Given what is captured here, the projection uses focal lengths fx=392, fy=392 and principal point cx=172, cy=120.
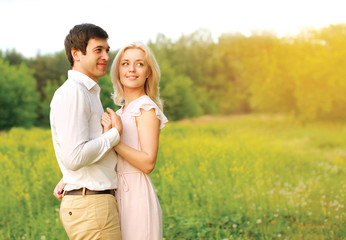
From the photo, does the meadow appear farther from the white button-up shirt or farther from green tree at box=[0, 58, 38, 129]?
green tree at box=[0, 58, 38, 129]

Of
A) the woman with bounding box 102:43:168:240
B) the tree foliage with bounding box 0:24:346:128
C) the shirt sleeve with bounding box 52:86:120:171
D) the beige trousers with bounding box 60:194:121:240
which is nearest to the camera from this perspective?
the shirt sleeve with bounding box 52:86:120:171

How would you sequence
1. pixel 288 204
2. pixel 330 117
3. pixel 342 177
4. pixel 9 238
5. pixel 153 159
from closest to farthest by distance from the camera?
1. pixel 153 159
2. pixel 9 238
3. pixel 288 204
4. pixel 342 177
5. pixel 330 117

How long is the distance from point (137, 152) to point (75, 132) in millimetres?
514

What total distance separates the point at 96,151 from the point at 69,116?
26cm

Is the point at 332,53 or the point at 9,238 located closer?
the point at 9,238

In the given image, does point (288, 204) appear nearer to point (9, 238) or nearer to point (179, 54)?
point (9, 238)

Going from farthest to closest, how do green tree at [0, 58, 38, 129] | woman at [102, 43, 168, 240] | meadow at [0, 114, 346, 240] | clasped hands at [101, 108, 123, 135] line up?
green tree at [0, 58, 38, 129] < meadow at [0, 114, 346, 240] < woman at [102, 43, 168, 240] < clasped hands at [101, 108, 123, 135]

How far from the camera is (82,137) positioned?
7.64 ft

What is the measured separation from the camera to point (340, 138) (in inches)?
789

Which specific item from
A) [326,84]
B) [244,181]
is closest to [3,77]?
[244,181]

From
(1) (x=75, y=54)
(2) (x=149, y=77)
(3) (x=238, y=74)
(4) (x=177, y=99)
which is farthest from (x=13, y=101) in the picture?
(3) (x=238, y=74)

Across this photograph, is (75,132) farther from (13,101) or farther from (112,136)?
(13,101)

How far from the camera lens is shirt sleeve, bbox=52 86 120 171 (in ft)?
7.59

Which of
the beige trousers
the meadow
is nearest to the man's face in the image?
the beige trousers
